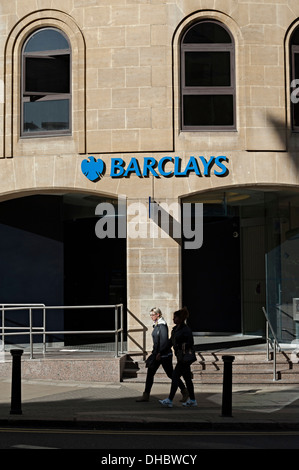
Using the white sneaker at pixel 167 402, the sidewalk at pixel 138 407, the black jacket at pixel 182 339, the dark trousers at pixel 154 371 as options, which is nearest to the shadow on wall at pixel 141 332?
the sidewalk at pixel 138 407

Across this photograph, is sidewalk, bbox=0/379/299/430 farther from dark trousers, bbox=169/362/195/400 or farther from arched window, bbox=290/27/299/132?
arched window, bbox=290/27/299/132

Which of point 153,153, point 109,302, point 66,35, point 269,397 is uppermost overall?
point 66,35

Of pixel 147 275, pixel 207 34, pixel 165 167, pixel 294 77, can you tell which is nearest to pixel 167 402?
pixel 147 275

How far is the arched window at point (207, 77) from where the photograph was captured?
19.7m

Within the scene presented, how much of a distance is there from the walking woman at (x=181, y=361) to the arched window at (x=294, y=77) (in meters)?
6.61

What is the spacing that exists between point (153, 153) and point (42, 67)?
11.1 ft

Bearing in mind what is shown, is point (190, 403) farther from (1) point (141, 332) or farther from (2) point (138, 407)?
(1) point (141, 332)

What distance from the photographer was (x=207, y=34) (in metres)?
19.7

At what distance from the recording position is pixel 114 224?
72.7 feet

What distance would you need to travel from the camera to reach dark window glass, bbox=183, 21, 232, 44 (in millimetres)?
19719

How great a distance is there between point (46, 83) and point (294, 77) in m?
5.72

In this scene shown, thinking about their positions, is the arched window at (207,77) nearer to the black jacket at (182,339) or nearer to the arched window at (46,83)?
the arched window at (46,83)
